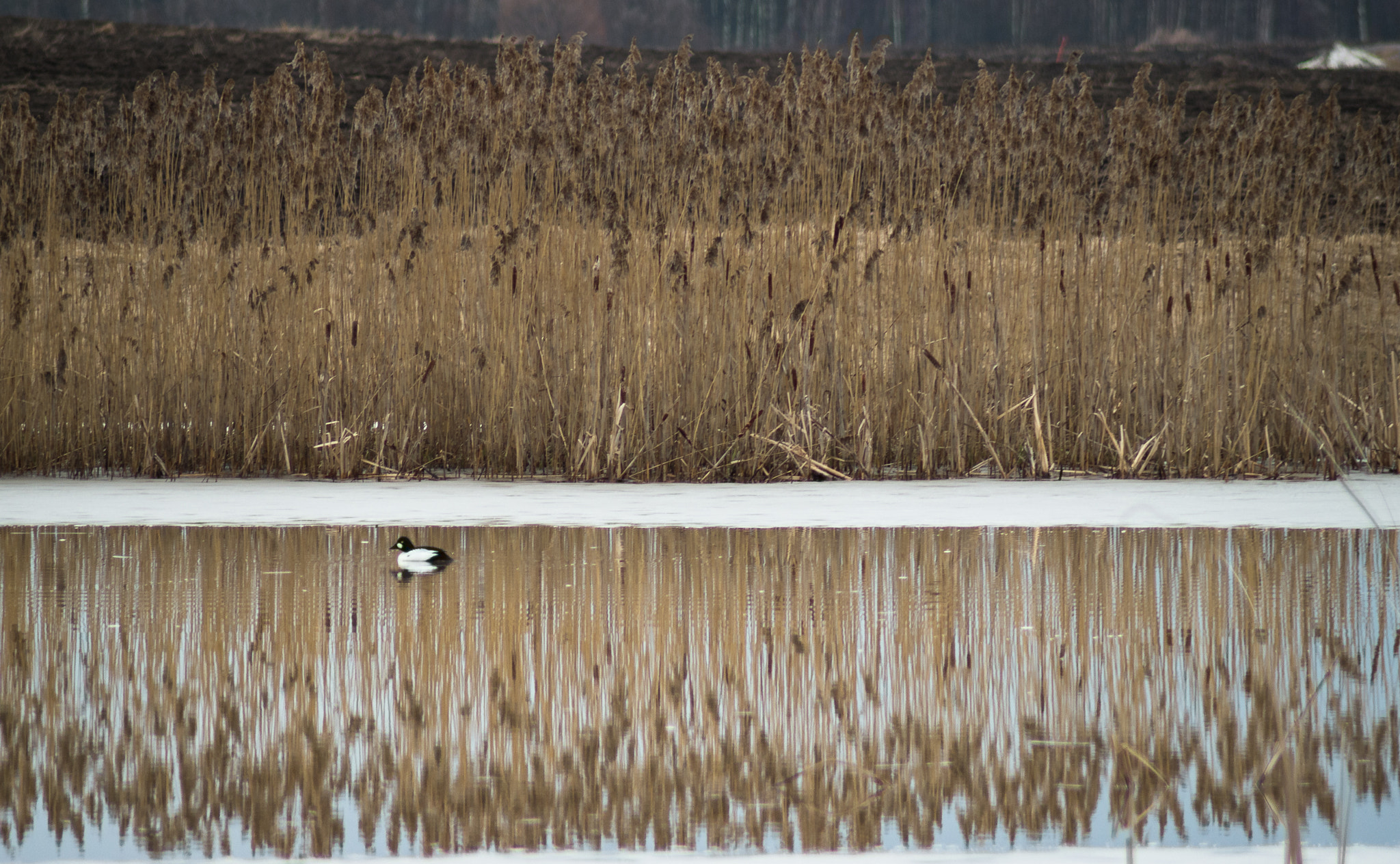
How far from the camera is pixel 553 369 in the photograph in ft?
17.9

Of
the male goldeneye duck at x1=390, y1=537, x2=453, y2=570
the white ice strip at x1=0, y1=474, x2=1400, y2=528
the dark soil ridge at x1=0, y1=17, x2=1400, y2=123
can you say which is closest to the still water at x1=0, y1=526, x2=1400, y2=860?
the male goldeneye duck at x1=390, y1=537, x2=453, y2=570

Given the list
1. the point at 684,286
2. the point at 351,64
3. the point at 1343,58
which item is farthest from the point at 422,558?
the point at 1343,58

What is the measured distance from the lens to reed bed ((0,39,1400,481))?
546 centimetres

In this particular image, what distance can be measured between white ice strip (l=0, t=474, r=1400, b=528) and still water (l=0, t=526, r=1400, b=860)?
1.97 ft

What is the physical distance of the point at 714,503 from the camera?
4688 millimetres

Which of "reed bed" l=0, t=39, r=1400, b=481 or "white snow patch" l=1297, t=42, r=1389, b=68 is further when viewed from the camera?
"white snow patch" l=1297, t=42, r=1389, b=68

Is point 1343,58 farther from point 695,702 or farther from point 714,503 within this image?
point 695,702

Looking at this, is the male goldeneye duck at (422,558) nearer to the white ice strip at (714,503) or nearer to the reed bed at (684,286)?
the white ice strip at (714,503)

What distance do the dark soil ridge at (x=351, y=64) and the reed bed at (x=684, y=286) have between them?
1609 cm

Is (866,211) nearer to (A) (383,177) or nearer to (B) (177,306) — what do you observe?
(A) (383,177)

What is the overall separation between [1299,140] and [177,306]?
4.24 m

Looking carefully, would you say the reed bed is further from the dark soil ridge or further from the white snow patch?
the white snow patch

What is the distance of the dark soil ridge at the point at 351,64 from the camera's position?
23.6 m

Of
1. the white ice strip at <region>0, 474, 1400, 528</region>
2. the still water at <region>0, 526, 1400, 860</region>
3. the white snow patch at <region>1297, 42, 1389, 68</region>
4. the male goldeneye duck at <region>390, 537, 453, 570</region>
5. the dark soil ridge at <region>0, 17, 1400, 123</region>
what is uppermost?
the white snow patch at <region>1297, 42, 1389, 68</region>
